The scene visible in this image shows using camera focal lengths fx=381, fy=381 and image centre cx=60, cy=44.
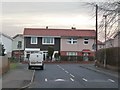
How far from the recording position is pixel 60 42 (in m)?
89.0

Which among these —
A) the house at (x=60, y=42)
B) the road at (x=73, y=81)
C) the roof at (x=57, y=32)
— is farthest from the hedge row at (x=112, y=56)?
the roof at (x=57, y=32)

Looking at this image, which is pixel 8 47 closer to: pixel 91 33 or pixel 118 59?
pixel 91 33

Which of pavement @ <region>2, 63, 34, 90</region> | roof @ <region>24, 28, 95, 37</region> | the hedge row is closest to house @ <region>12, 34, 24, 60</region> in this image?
roof @ <region>24, 28, 95, 37</region>

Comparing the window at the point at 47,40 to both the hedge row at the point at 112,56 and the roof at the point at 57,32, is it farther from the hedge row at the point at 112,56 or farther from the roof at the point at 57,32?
the hedge row at the point at 112,56

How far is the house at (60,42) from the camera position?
88.3m

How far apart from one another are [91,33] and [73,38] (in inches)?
226

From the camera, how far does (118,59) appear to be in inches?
1631

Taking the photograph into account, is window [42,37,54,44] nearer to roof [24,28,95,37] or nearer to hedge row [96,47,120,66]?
roof [24,28,95,37]

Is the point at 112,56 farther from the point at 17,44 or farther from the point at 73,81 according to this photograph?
the point at 17,44

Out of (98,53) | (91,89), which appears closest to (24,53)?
(98,53)

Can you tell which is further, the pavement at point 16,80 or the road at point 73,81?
the road at point 73,81

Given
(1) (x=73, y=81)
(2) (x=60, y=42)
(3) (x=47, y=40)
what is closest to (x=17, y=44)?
(3) (x=47, y=40)

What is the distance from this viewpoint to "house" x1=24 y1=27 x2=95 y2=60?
88.3 meters

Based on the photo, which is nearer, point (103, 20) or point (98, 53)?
point (103, 20)
